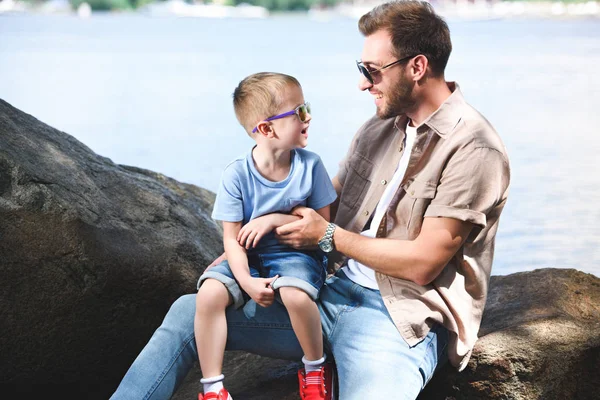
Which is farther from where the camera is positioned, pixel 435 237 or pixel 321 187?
pixel 321 187

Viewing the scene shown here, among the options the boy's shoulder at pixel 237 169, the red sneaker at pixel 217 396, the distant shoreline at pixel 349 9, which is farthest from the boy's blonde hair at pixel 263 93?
the distant shoreline at pixel 349 9

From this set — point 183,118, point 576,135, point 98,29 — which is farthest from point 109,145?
point 98,29

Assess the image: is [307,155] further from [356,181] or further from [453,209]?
[453,209]

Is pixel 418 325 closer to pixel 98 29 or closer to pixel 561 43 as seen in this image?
pixel 561 43

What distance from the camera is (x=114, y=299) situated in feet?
10.4

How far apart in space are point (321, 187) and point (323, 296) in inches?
13.8

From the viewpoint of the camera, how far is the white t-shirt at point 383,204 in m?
2.94

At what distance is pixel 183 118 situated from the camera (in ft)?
35.1

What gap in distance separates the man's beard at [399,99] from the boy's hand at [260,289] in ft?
2.11

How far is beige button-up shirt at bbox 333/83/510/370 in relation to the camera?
269 cm

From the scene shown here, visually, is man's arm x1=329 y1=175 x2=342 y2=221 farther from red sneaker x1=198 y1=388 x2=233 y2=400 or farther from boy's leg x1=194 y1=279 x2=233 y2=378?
red sneaker x1=198 y1=388 x2=233 y2=400

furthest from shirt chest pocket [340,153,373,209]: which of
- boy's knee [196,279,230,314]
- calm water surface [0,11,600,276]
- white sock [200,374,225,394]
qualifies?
calm water surface [0,11,600,276]

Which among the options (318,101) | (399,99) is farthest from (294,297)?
(318,101)

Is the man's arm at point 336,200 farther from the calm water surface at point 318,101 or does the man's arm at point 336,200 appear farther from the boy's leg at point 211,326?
the calm water surface at point 318,101
